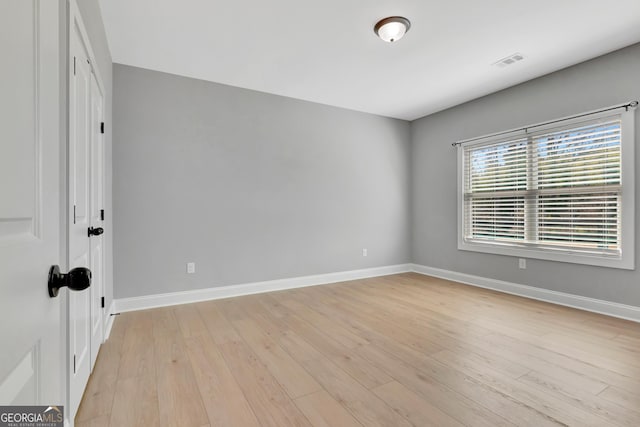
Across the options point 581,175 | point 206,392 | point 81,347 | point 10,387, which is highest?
point 581,175

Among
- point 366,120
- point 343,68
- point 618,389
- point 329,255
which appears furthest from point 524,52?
point 329,255

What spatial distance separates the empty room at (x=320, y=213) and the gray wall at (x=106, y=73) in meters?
0.06

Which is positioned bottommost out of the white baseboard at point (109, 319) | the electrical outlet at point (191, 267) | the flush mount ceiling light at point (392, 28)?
the white baseboard at point (109, 319)

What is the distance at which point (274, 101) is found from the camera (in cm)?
414

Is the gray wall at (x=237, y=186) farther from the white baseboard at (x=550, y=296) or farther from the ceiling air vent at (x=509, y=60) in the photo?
Answer: the ceiling air vent at (x=509, y=60)

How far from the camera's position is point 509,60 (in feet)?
10.7

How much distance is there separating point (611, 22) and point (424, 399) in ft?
11.4

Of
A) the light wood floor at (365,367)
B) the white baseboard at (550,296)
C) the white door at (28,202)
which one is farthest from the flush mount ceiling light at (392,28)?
the white baseboard at (550,296)

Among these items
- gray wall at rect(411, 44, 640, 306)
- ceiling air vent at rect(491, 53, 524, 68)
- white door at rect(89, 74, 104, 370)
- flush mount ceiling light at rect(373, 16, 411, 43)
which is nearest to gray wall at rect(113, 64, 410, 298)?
gray wall at rect(411, 44, 640, 306)

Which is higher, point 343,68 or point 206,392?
point 343,68

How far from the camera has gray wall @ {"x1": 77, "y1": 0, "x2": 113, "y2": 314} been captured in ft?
6.62

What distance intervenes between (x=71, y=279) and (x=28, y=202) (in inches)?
7.6

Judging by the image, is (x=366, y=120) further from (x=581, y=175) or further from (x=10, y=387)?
(x=10, y=387)

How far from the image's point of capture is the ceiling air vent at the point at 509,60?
3.17m
